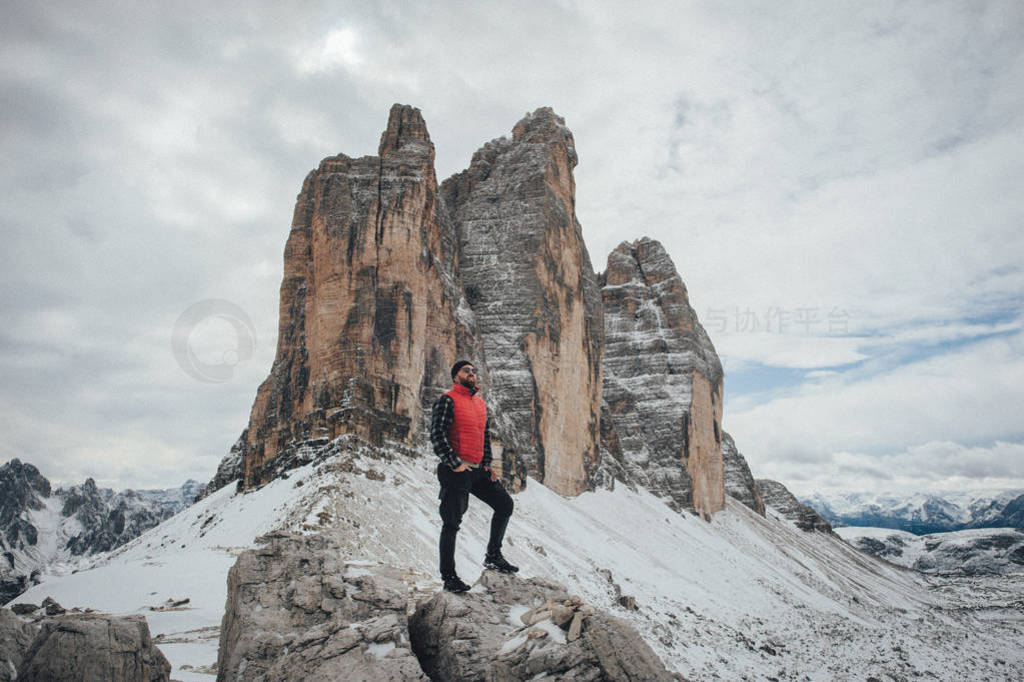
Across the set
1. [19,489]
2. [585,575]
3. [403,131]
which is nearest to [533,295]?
[403,131]

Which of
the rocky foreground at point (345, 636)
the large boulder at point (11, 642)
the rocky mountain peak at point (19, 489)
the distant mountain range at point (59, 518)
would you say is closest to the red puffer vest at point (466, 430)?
the rocky foreground at point (345, 636)

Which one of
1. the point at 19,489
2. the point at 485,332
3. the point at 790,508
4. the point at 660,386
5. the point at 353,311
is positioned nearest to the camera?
the point at 353,311

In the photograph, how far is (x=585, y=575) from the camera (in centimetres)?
2053

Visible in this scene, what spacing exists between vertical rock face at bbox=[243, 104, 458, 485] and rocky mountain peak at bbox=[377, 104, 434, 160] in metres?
0.29

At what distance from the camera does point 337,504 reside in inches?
619

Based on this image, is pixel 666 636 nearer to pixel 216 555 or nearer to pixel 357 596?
pixel 216 555

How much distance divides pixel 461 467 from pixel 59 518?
12465 cm

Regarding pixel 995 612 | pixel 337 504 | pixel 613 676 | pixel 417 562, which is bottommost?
pixel 995 612

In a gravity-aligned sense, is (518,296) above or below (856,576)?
above

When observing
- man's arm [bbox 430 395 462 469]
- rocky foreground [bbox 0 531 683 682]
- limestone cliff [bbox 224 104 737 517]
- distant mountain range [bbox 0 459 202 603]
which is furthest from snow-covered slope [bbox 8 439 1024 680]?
distant mountain range [bbox 0 459 202 603]

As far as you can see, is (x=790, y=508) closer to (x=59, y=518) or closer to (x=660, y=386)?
(x=660, y=386)

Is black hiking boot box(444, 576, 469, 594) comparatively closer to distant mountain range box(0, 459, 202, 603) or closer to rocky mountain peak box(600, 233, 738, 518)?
rocky mountain peak box(600, 233, 738, 518)

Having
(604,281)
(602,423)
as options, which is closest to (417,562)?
(602,423)

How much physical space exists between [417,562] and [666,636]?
6.74m
